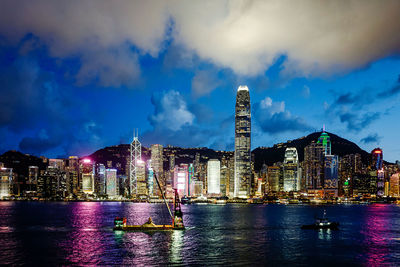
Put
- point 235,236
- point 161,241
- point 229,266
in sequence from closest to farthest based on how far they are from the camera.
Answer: point 229,266, point 161,241, point 235,236

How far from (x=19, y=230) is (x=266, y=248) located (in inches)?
2545

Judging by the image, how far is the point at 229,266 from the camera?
59.7m

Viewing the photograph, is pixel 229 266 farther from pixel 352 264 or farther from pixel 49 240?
pixel 49 240

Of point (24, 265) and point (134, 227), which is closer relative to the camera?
point (24, 265)

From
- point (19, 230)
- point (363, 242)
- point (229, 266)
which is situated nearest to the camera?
point (229, 266)

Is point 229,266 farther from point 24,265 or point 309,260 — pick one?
point 24,265

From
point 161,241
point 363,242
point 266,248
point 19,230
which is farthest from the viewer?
point 19,230

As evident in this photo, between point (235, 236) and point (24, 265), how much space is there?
48431 mm

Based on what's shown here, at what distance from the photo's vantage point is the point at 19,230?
10381 centimetres

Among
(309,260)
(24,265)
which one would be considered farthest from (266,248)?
(24,265)

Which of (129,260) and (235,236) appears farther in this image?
(235,236)

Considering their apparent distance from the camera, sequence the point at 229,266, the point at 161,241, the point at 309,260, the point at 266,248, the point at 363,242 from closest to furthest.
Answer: the point at 229,266
the point at 309,260
the point at 266,248
the point at 161,241
the point at 363,242

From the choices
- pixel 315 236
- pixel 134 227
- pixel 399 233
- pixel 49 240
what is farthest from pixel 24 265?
pixel 399 233

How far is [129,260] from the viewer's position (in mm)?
63281
